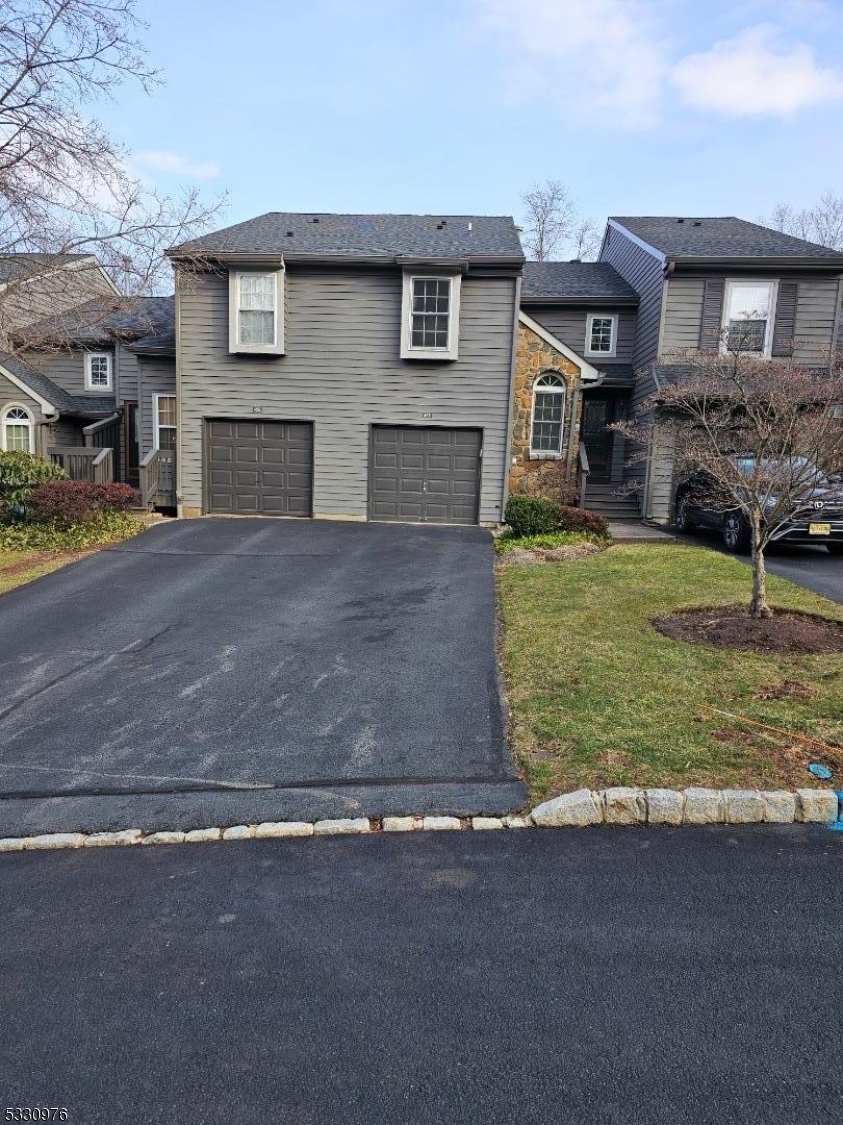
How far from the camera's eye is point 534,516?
42.9 feet

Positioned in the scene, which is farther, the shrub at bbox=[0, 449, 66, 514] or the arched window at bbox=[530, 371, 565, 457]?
the arched window at bbox=[530, 371, 565, 457]

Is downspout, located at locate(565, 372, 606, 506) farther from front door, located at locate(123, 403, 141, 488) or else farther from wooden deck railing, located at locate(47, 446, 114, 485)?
front door, located at locate(123, 403, 141, 488)

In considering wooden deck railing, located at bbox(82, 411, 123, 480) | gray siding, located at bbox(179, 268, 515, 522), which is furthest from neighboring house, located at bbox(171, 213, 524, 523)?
wooden deck railing, located at bbox(82, 411, 123, 480)

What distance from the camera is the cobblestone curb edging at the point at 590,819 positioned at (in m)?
3.84

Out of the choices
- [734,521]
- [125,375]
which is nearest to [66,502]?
[125,375]

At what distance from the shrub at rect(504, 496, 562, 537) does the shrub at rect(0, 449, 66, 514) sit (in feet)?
29.8

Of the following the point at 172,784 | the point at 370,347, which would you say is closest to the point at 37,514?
the point at 370,347

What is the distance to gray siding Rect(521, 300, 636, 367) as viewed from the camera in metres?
19.9

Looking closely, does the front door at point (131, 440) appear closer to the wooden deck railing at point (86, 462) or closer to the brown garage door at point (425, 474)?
the wooden deck railing at point (86, 462)

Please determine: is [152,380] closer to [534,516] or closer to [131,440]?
[131,440]

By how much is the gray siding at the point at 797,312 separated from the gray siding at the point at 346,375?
4623 mm

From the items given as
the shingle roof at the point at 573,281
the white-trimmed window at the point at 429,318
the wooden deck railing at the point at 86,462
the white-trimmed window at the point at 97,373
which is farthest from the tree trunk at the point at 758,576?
the white-trimmed window at the point at 97,373

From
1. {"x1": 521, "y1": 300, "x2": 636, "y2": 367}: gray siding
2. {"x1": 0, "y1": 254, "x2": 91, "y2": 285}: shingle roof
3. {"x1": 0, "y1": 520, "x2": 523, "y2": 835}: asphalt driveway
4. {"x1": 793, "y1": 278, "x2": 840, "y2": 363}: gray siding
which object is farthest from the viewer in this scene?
{"x1": 521, "y1": 300, "x2": 636, "y2": 367}: gray siding

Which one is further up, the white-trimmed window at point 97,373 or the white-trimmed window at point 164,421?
the white-trimmed window at point 97,373
